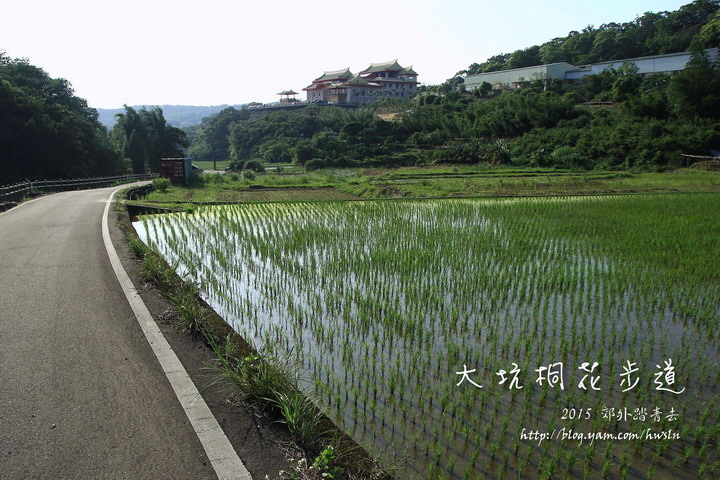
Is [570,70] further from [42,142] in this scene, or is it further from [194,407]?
[194,407]

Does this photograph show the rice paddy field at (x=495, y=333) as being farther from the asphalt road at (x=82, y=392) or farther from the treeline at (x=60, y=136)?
the treeline at (x=60, y=136)

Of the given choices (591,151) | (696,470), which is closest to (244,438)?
(696,470)

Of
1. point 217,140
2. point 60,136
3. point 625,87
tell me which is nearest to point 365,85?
point 217,140

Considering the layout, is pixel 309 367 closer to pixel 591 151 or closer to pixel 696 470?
pixel 696 470

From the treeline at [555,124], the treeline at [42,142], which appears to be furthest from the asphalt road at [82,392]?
the treeline at [555,124]

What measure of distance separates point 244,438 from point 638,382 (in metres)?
3.24

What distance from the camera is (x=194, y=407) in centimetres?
306

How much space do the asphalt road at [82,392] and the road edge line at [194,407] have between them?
0.17 feet

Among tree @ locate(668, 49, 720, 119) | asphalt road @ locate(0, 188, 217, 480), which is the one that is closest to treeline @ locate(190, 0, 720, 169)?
tree @ locate(668, 49, 720, 119)

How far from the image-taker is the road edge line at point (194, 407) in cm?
251

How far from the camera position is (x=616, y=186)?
775 inches

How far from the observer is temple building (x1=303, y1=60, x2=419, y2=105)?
210ft

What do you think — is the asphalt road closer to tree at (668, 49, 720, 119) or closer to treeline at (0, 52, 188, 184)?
treeline at (0, 52, 188, 184)

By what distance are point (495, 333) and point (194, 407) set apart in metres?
3.24
